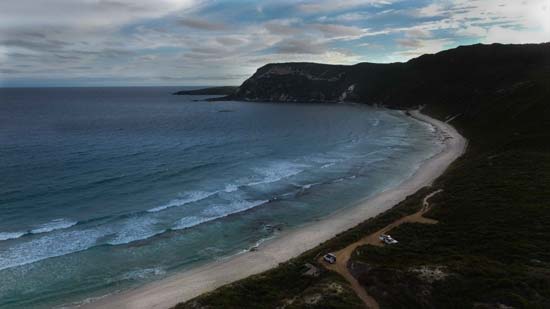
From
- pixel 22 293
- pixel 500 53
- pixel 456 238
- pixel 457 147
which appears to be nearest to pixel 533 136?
pixel 457 147

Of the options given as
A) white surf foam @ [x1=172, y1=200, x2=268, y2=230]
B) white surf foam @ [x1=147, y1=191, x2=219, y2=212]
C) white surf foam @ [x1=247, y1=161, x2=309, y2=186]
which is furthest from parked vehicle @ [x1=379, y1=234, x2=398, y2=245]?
white surf foam @ [x1=247, y1=161, x2=309, y2=186]

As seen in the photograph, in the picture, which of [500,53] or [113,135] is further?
[500,53]

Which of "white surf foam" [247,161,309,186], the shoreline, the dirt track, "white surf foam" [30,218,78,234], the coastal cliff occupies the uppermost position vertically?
the coastal cliff

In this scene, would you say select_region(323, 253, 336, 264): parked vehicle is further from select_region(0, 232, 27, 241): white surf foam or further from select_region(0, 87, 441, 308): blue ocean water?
select_region(0, 232, 27, 241): white surf foam

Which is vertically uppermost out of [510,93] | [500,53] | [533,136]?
[500,53]

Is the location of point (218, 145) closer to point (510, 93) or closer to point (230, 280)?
point (230, 280)

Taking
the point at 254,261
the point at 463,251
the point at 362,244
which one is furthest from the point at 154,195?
the point at 463,251
